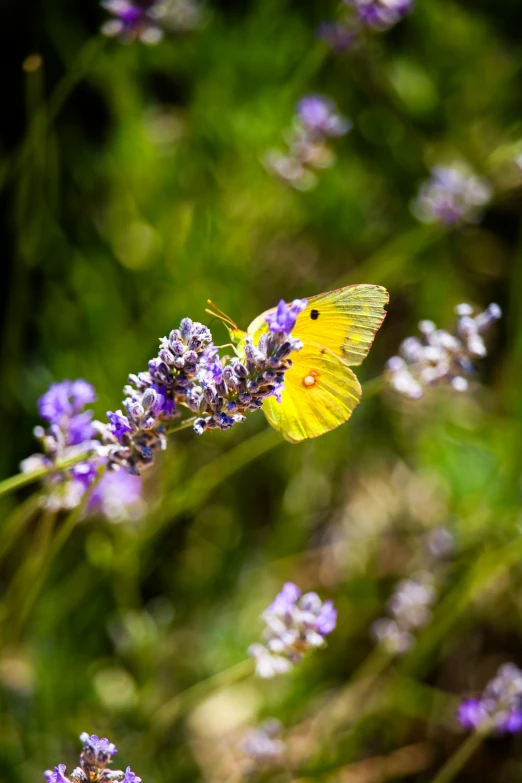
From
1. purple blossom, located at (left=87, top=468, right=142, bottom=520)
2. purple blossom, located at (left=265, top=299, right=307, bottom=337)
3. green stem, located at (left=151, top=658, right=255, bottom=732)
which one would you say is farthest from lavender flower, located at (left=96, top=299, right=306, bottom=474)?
purple blossom, located at (left=87, top=468, right=142, bottom=520)

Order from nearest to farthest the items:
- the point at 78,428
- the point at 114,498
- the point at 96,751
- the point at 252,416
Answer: the point at 96,751, the point at 78,428, the point at 114,498, the point at 252,416

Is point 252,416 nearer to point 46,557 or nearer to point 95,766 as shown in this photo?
point 46,557

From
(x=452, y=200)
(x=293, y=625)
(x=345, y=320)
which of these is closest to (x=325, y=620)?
(x=293, y=625)

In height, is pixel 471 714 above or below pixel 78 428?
below

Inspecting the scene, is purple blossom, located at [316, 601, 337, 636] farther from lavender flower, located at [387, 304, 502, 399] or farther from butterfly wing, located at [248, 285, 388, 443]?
lavender flower, located at [387, 304, 502, 399]

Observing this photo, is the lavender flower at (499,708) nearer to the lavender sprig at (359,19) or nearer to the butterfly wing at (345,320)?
the butterfly wing at (345,320)
